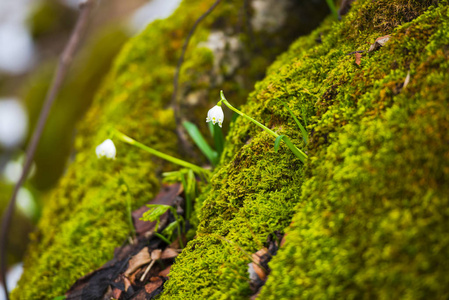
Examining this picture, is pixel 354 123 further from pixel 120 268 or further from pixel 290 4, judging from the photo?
pixel 290 4

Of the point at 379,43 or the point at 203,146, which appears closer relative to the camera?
the point at 379,43

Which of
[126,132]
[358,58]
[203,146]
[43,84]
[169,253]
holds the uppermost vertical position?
[43,84]

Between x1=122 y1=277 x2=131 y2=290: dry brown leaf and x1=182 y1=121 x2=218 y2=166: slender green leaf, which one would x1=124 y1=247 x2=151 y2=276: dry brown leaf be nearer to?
x1=122 y1=277 x2=131 y2=290: dry brown leaf

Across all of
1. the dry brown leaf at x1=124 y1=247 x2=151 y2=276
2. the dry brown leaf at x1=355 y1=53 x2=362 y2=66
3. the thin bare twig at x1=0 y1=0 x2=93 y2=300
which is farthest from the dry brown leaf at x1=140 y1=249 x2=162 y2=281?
the dry brown leaf at x1=355 y1=53 x2=362 y2=66

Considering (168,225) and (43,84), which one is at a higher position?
(43,84)

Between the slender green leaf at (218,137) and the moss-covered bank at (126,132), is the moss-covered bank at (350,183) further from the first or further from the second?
the moss-covered bank at (126,132)

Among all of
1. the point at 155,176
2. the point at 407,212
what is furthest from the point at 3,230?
the point at 407,212

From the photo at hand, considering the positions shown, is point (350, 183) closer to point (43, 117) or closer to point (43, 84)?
point (43, 117)

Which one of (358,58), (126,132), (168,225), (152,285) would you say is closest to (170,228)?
(168,225)
